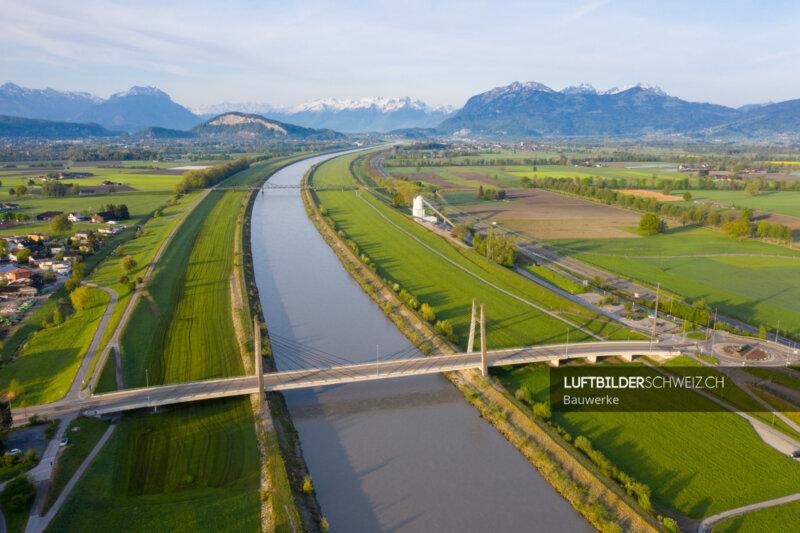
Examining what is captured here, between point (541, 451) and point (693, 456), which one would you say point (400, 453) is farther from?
point (693, 456)

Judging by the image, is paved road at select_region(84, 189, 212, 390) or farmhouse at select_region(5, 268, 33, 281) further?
farmhouse at select_region(5, 268, 33, 281)

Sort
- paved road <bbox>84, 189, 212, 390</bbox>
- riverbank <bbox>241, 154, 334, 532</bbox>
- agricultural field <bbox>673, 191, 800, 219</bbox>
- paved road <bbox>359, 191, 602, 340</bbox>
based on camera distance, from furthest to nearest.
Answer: agricultural field <bbox>673, 191, 800, 219</bbox>, paved road <bbox>359, 191, 602, 340</bbox>, paved road <bbox>84, 189, 212, 390</bbox>, riverbank <bbox>241, 154, 334, 532</bbox>

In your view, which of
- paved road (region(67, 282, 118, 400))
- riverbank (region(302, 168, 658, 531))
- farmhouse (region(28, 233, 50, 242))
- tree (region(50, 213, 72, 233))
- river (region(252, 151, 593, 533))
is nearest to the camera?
riverbank (region(302, 168, 658, 531))

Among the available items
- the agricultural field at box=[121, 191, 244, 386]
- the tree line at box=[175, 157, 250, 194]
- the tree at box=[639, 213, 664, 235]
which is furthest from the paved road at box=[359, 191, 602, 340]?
the tree line at box=[175, 157, 250, 194]

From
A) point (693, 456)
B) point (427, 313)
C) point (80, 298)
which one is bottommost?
point (693, 456)

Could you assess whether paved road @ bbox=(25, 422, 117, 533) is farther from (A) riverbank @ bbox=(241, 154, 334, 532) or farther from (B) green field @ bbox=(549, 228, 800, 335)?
(B) green field @ bbox=(549, 228, 800, 335)

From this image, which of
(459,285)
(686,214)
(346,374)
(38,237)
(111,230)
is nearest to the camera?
(346,374)

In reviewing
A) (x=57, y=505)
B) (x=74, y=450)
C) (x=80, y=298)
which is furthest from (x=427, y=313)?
(x=80, y=298)
